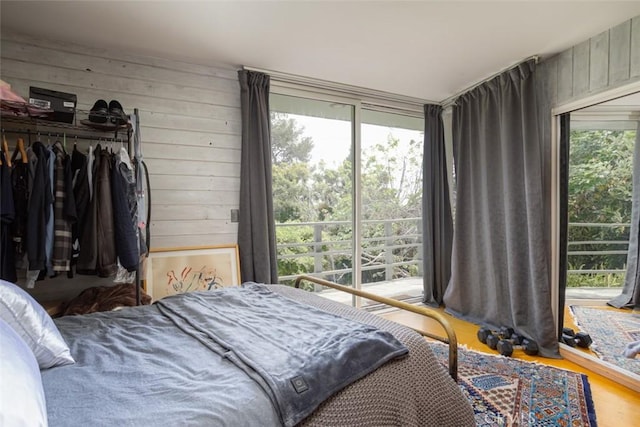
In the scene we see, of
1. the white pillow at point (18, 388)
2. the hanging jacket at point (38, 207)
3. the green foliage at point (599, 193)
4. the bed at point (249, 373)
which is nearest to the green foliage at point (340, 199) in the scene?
the green foliage at point (599, 193)

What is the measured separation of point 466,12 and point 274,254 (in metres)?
2.23

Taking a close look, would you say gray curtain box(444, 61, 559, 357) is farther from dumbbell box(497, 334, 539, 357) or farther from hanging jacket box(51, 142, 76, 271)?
hanging jacket box(51, 142, 76, 271)

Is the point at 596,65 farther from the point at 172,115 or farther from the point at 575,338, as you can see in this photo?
the point at 172,115

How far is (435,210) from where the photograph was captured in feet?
12.5

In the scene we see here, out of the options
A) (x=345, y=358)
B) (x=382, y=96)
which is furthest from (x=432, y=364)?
(x=382, y=96)

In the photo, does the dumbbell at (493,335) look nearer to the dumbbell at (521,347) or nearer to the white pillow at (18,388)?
the dumbbell at (521,347)

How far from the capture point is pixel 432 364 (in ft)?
3.98

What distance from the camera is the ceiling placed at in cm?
198

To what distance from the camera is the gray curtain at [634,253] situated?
231 cm

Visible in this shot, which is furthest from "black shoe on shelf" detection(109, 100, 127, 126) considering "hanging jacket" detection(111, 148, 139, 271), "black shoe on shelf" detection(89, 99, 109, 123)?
"hanging jacket" detection(111, 148, 139, 271)

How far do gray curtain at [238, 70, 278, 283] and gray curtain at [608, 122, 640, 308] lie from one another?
2.70 m

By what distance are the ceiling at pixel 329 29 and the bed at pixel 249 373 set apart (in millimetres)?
1779

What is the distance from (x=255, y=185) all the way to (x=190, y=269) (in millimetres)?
870

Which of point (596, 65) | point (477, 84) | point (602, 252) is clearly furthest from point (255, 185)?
point (602, 252)
